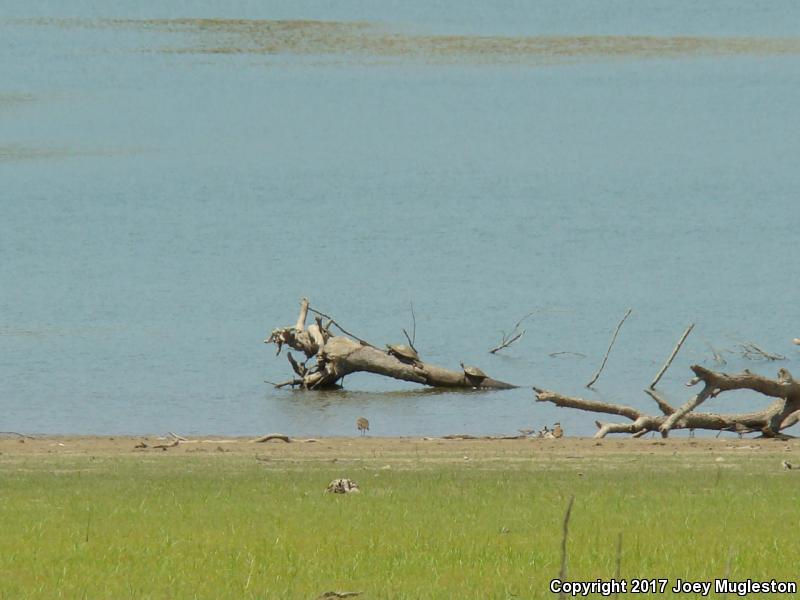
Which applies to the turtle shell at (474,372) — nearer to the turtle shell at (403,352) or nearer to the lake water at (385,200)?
the lake water at (385,200)

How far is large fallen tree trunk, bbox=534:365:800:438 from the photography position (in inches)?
766

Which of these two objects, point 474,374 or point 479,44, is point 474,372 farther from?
point 479,44

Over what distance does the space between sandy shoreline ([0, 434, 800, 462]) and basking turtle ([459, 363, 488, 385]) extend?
6.38 metres

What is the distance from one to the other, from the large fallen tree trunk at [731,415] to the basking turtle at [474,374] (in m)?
6.40

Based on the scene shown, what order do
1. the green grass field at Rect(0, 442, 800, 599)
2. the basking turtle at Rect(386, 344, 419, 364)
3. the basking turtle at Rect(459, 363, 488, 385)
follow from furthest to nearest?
the basking turtle at Rect(386, 344, 419, 364) → the basking turtle at Rect(459, 363, 488, 385) → the green grass field at Rect(0, 442, 800, 599)

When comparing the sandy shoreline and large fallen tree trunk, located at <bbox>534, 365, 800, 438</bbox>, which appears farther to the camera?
large fallen tree trunk, located at <bbox>534, 365, 800, 438</bbox>

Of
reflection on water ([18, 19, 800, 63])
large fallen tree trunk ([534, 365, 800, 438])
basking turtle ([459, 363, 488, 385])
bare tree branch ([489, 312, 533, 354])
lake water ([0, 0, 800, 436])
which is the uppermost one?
reflection on water ([18, 19, 800, 63])

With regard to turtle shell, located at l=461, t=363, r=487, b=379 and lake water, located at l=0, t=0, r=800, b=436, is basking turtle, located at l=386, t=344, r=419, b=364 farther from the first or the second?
turtle shell, located at l=461, t=363, r=487, b=379

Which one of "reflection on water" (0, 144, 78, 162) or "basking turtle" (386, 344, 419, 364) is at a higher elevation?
"reflection on water" (0, 144, 78, 162)

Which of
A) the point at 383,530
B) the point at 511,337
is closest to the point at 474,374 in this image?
the point at 511,337

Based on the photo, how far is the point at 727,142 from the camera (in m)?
71.7

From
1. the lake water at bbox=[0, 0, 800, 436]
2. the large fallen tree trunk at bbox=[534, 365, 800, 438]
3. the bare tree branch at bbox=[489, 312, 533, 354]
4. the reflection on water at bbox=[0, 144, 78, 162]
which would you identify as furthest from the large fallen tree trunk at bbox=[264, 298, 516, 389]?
the reflection on water at bbox=[0, 144, 78, 162]

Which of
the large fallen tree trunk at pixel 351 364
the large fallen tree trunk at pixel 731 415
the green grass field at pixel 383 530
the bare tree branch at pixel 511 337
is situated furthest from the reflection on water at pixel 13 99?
the green grass field at pixel 383 530

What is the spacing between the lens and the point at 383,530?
11281mm
